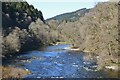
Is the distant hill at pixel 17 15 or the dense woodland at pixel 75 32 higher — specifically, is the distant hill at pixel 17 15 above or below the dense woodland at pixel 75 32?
above

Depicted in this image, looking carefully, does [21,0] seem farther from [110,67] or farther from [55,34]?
[110,67]

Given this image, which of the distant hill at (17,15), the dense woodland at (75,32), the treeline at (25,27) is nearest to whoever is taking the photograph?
the dense woodland at (75,32)

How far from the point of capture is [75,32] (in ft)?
305

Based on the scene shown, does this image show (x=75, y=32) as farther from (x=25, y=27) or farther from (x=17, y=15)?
(x=17, y=15)

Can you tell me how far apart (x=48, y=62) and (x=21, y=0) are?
7391cm

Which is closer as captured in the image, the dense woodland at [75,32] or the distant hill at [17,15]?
the dense woodland at [75,32]

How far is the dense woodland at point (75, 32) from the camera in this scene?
3744 cm

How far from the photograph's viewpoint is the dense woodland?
3744 centimetres

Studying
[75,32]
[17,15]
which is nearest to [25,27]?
[17,15]

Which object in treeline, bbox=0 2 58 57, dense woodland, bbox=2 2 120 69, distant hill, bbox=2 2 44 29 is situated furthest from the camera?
distant hill, bbox=2 2 44 29

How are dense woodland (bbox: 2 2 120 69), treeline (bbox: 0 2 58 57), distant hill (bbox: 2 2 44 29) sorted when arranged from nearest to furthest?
dense woodland (bbox: 2 2 120 69), treeline (bbox: 0 2 58 57), distant hill (bbox: 2 2 44 29)

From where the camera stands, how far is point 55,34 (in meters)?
126

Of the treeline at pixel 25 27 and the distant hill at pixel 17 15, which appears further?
the distant hill at pixel 17 15

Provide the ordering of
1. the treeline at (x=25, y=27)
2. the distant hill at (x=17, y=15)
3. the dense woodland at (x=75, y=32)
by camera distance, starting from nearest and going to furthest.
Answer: the dense woodland at (x=75, y=32) → the treeline at (x=25, y=27) → the distant hill at (x=17, y=15)
